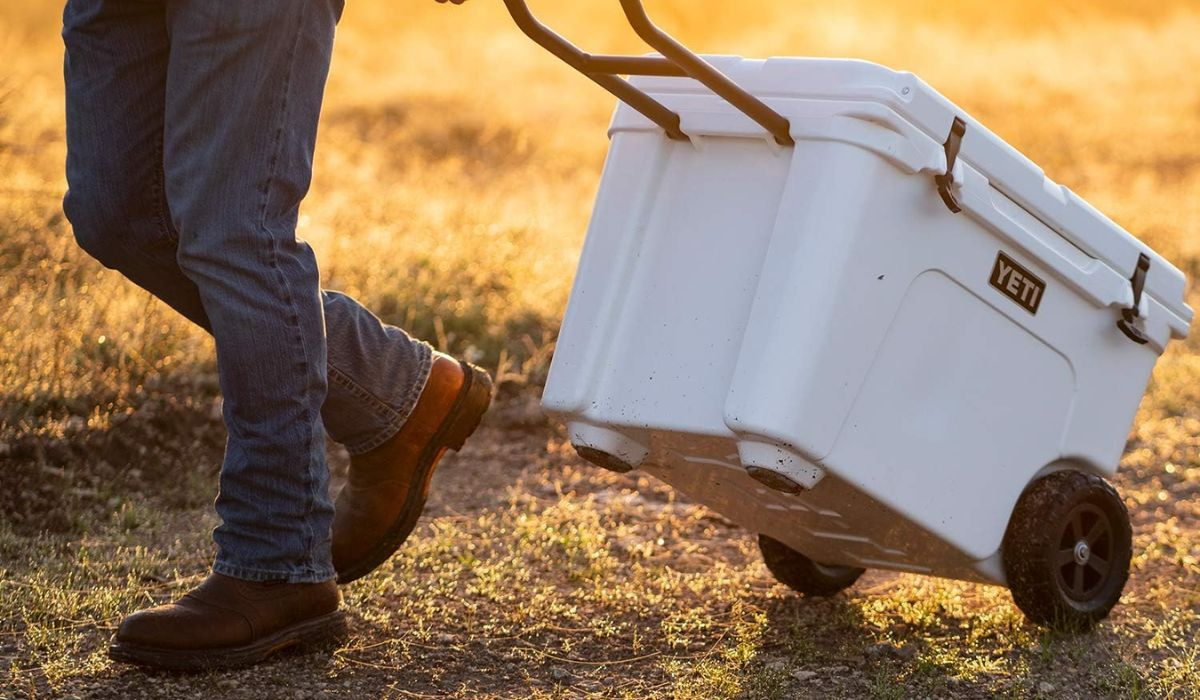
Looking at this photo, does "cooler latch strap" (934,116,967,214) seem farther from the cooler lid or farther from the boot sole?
the boot sole

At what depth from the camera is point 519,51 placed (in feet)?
48.0

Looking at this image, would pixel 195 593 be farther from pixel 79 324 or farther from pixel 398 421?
pixel 79 324

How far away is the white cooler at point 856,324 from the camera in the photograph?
8.67ft

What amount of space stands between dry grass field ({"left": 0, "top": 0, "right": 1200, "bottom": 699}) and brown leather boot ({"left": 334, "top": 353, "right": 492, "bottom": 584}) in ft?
0.47

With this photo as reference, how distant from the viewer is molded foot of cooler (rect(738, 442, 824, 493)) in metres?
2.63

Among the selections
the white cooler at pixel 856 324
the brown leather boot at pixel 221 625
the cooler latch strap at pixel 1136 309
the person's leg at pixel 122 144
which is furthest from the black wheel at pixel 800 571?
the person's leg at pixel 122 144

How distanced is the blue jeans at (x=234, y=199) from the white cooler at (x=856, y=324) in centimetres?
53

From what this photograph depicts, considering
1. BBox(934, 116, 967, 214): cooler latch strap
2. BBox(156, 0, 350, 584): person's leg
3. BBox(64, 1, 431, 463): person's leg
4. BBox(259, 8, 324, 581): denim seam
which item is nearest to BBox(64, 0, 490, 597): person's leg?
BBox(64, 1, 431, 463): person's leg

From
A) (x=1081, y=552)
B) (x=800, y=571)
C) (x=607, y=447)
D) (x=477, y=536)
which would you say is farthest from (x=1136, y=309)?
(x=477, y=536)

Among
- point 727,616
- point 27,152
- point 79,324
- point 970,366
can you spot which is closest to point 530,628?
point 727,616

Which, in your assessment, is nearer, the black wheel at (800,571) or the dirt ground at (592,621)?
the dirt ground at (592,621)

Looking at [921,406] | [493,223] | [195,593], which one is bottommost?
[195,593]

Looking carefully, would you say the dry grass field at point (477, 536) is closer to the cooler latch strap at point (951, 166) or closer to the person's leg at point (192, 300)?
the person's leg at point (192, 300)

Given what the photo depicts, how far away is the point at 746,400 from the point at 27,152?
201 inches
